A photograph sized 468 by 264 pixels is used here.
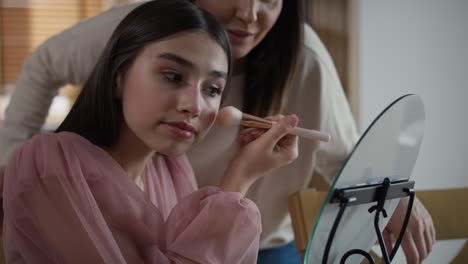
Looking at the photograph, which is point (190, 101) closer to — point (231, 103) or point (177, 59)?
point (177, 59)

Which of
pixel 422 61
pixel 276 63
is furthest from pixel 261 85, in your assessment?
pixel 422 61

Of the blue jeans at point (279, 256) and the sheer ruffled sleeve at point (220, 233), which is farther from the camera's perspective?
the blue jeans at point (279, 256)

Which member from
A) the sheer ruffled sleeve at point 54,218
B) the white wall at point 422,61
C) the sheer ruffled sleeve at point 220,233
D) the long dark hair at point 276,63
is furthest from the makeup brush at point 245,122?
the white wall at point 422,61

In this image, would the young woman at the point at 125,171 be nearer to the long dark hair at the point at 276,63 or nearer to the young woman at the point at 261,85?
the young woman at the point at 261,85

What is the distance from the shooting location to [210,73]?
919 millimetres

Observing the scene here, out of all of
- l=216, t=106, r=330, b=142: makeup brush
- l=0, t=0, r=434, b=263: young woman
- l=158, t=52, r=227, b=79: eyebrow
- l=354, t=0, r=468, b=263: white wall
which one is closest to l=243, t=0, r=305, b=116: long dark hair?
l=0, t=0, r=434, b=263: young woman

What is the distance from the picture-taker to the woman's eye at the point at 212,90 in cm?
93

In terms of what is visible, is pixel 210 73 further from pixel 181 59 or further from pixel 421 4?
pixel 421 4

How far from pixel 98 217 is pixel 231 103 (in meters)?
0.52

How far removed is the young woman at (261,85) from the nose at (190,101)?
258 millimetres

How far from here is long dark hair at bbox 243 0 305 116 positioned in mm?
1303

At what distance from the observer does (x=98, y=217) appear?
865 mm

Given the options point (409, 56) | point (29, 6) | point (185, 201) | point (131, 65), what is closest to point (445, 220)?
point (185, 201)

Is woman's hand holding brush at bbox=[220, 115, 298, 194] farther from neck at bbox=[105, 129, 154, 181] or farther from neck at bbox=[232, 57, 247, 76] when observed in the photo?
neck at bbox=[232, 57, 247, 76]
